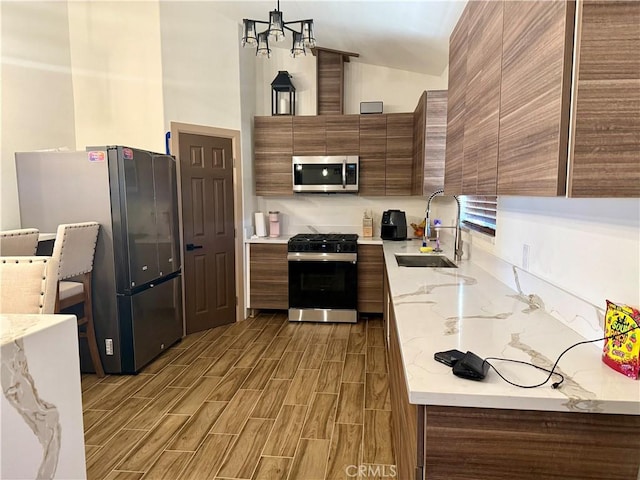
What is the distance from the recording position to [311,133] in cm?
447

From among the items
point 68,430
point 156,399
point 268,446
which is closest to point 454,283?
point 268,446

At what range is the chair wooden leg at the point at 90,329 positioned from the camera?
2967 millimetres

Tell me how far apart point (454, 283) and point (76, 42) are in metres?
4.02

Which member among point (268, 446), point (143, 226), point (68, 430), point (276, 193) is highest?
point (276, 193)

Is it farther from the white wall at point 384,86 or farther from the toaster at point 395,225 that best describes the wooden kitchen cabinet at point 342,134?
the toaster at point 395,225

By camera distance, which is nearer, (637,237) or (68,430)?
(68,430)

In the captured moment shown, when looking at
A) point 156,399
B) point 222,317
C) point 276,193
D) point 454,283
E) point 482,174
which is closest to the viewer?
point 482,174

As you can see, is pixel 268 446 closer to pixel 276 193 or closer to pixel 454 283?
pixel 454 283

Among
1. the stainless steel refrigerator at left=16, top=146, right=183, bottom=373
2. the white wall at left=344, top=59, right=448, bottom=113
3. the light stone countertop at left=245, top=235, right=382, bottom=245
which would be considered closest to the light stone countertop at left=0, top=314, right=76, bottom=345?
the stainless steel refrigerator at left=16, top=146, right=183, bottom=373

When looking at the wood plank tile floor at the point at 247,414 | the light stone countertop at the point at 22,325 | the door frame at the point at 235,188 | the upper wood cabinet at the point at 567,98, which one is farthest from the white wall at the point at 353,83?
the light stone countertop at the point at 22,325

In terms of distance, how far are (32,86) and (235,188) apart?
6.41 ft

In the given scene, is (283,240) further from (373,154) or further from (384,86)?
(384,86)

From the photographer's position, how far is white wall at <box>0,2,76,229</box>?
3.07 m

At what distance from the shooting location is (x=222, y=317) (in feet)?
14.0
